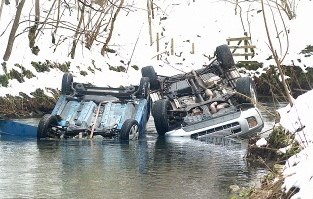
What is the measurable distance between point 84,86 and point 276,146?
7.29 meters

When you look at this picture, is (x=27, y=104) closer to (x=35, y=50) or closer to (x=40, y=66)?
(x=40, y=66)

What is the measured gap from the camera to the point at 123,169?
12469 mm

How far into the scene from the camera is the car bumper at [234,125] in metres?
17.0

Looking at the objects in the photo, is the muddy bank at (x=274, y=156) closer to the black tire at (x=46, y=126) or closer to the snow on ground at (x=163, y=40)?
the black tire at (x=46, y=126)

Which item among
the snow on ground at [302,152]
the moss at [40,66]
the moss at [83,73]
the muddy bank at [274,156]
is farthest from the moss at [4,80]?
the snow on ground at [302,152]

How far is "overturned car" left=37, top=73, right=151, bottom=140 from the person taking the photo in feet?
54.2

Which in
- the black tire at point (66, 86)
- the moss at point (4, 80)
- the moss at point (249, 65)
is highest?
the moss at point (249, 65)

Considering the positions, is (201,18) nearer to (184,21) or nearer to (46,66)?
(184,21)

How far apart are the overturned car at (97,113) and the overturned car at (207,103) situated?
60 centimetres

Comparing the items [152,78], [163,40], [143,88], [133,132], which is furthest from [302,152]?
[163,40]

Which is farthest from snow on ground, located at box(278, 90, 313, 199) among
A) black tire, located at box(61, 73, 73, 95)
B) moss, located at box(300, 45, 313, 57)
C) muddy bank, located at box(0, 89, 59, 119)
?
moss, located at box(300, 45, 313, 57)

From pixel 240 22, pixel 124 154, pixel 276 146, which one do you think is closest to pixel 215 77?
pixel 124 154

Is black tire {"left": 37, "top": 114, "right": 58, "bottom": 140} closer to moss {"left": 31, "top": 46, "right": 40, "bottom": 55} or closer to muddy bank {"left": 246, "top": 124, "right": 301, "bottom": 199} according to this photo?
muddy bank {"left": 246, "top": 124, "right": 301, "bottom": 199}

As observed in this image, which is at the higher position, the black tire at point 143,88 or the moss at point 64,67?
the moss at point 64,67
